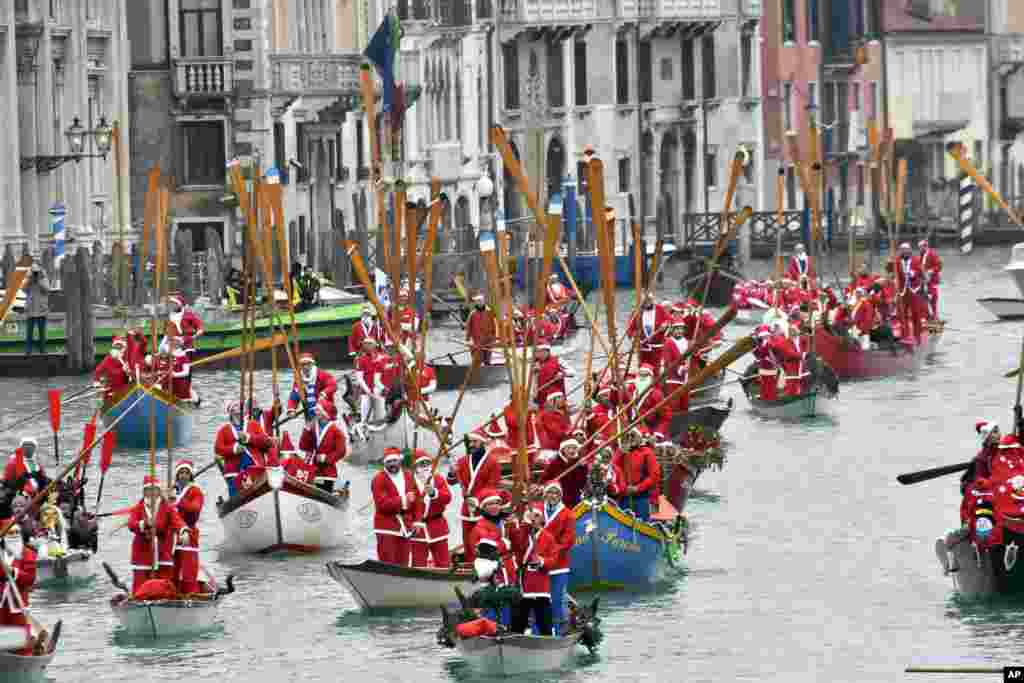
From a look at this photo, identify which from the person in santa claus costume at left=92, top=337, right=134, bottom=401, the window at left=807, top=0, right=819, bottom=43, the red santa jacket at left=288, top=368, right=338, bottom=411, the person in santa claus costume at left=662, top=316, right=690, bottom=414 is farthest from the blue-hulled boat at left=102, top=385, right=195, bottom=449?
the window at left=807, top=0, right=819, bottom=43

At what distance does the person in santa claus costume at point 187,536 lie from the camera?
37312 millimetres

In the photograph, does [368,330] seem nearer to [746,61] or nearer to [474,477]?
[474,477]

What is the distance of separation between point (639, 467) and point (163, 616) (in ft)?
18.1

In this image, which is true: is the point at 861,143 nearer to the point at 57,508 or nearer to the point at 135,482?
the point at 135,482

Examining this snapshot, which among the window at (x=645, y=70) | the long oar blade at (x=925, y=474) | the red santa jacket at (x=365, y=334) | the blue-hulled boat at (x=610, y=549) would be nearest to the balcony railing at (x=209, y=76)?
the red santa jacket at (x=365, y=334)

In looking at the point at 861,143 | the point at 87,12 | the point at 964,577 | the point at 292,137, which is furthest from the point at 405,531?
the point at 861,143

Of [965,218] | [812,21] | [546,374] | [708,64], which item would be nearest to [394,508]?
[546,374]

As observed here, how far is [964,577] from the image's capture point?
1510 inches

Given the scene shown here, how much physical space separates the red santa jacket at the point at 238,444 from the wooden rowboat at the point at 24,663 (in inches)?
348

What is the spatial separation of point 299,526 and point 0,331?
22804mm

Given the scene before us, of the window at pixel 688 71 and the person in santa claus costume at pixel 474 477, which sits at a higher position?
the window at pixel 688 71

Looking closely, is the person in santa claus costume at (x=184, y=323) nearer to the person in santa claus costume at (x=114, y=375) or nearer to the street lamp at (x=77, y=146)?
the person in santa claus costume at (x=114, y=375)

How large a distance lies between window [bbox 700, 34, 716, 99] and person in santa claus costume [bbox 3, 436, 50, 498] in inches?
2860

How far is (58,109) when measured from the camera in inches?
3027
